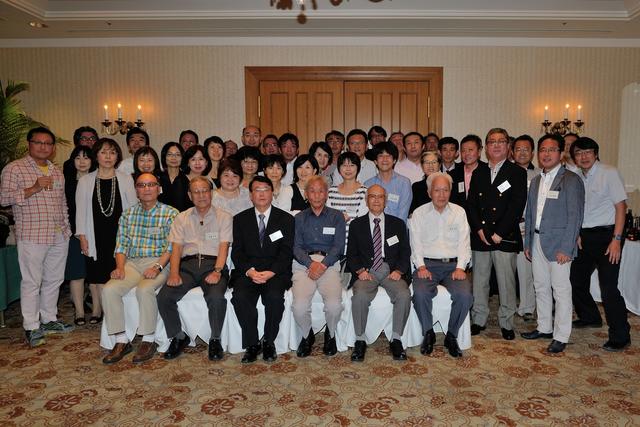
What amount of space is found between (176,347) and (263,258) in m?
0.98

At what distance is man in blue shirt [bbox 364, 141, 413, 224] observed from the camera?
4.39m

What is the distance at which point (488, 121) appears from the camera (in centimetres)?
710

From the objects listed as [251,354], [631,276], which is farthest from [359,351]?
[631,276]

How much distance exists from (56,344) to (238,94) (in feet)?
14.3

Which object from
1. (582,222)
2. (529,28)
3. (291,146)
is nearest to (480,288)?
(582,222)

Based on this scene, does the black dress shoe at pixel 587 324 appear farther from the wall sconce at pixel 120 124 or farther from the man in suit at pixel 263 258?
the wall sconce at pixel 120 124

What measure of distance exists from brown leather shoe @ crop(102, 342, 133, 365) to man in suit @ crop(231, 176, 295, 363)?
37.5 inches

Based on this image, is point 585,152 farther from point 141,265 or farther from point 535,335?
point 141,265

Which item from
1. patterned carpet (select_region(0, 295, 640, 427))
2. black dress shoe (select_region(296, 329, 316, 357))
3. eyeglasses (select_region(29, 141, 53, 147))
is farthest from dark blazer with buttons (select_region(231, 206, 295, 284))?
eyeglasses (select_region(29, 141, 53, 147))

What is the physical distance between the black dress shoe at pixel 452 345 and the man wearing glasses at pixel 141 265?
234cm

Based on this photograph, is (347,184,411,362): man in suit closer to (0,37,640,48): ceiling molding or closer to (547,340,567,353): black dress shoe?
(547,340,567,353): black dress shoe

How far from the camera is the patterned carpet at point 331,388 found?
2.77m

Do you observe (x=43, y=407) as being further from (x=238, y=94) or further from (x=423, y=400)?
(x=238, y=94)

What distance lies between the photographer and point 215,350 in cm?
366
